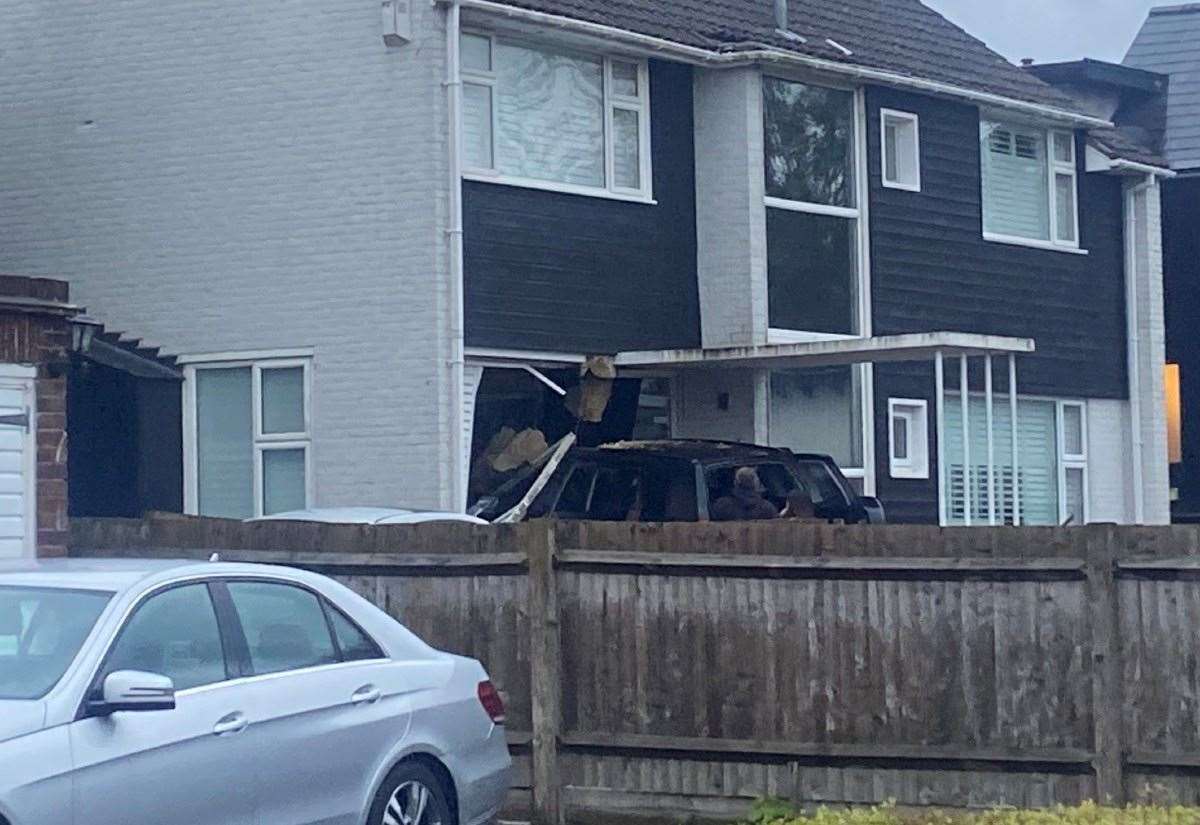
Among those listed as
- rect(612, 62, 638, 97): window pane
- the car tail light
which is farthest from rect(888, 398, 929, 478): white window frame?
the car tail light

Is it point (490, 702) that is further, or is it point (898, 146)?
point (898, 146)

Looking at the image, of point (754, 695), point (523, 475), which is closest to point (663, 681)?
point (754, 695)

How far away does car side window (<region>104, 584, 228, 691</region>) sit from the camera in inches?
343

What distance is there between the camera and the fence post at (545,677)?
40.7 feet

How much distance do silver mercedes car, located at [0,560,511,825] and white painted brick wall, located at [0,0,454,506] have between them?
8504 mm

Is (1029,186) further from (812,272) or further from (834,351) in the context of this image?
(834,351)

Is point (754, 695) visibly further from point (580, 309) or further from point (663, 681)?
point (580, 309)

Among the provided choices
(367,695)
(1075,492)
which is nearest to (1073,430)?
(1075,492)

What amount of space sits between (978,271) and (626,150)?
528 centimetres

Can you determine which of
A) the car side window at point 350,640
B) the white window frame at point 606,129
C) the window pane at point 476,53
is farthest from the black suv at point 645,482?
the car side window at point 350,640

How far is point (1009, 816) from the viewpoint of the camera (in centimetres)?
1055

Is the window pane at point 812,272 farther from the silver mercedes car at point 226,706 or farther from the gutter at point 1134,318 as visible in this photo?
the silver mercedes car at point 226,706

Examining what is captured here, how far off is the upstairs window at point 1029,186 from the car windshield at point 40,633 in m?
16.8

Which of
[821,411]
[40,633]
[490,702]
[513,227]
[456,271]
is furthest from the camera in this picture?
[821,411]
